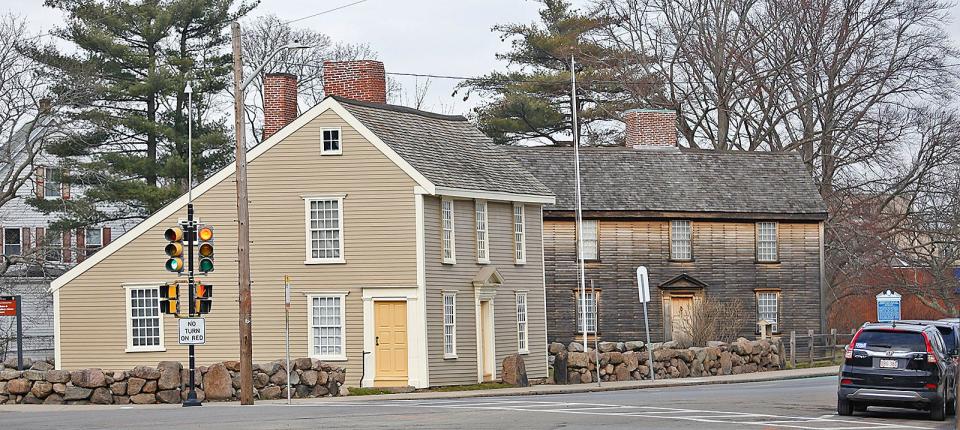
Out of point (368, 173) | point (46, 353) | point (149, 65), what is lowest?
point (46, 353)

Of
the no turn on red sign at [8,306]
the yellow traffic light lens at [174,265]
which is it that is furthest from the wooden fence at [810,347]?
the yellow traffic light lens at [174,265]

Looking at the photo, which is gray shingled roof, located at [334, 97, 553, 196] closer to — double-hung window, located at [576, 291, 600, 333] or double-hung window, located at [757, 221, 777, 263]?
double-hung window, located at [576, 291, 600, 333]

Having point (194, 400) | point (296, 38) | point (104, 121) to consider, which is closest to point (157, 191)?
point (104, 121)

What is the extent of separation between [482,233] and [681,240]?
11979 millimetres

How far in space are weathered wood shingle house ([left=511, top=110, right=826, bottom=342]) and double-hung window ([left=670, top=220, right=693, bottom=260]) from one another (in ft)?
0.11

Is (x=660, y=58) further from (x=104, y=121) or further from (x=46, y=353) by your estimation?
(x=46, y=353)

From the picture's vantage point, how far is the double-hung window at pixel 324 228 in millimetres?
41750

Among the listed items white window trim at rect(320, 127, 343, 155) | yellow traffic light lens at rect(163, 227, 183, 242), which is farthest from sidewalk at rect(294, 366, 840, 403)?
white window trim at rect(320, 127, 343, 155)

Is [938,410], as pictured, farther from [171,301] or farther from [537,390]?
[171,301]

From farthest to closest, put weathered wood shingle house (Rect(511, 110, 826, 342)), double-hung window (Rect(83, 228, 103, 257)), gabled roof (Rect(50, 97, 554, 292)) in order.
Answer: double-hung window (Rect(83, 228, 103, 257)) → weathered wood shingle house (Rect(511, 110, 826, 342)) → gabled roof (Rect(50, 97, 554, 292))

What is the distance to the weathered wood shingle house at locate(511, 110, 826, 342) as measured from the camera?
5272cm

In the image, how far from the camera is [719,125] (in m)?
64.8

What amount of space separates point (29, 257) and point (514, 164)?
→ 15910mm

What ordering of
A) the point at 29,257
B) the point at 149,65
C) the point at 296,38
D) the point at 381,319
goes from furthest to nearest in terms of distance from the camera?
the point at 296,38 → the point at 149,65 → the point at 29,257 → the point at 381,319
